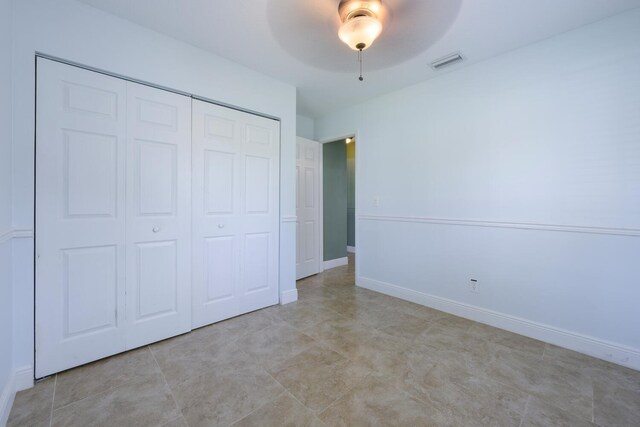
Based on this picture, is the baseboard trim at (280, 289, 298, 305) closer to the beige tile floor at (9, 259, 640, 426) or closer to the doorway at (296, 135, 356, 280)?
the beige tile floor at (9, 259, 640, 426)

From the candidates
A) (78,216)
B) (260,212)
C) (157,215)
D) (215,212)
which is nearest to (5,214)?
(78,216)

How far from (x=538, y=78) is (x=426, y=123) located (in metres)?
0.99

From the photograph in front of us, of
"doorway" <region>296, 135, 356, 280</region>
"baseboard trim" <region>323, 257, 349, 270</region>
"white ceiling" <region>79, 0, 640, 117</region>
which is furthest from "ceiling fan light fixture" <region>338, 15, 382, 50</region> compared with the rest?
"baseboard trim" <region>323, 257, 349, 270</region>

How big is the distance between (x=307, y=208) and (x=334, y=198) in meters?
0.81

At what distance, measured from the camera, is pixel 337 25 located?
199 centimetres

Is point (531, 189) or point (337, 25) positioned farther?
point (531, 189)

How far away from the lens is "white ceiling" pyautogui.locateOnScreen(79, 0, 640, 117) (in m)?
1.81

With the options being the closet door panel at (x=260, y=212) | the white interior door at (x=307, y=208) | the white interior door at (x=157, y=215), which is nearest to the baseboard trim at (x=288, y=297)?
the closet door panel at (x=260, y=212)

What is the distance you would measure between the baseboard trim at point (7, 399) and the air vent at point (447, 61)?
3.86 meters

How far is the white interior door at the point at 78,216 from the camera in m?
1.70

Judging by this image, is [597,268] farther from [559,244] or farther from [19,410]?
[19,410]

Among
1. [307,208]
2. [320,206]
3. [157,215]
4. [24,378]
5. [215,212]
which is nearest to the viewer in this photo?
[24,378]

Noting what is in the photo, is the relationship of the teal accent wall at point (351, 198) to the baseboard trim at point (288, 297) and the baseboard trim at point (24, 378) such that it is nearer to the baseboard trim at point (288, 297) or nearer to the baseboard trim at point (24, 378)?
the baseboard trim at point (288, 297)

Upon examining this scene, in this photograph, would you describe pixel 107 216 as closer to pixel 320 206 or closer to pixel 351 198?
pixel 320 206
